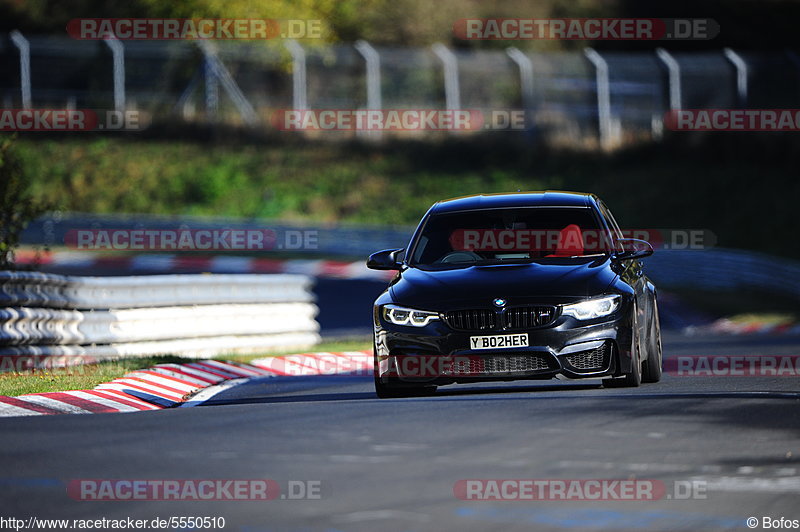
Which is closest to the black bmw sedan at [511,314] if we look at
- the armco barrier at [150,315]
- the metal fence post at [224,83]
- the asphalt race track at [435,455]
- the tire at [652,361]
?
the tire at [652,361]

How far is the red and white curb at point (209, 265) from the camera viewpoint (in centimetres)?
3681

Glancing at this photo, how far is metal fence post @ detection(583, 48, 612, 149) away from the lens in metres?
44.9

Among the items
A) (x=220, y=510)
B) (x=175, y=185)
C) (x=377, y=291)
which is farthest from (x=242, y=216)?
(x=220, y=510)

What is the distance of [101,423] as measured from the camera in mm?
9570

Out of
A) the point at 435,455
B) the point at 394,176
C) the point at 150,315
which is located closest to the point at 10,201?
the point at 150,315

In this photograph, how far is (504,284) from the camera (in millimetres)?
11320

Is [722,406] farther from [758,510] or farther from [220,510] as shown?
[220,510]

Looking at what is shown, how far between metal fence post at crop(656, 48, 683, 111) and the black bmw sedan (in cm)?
3193

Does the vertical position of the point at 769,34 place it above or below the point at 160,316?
above

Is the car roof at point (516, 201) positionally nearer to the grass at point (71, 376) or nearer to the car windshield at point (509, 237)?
the car windshield at point (509, 237)

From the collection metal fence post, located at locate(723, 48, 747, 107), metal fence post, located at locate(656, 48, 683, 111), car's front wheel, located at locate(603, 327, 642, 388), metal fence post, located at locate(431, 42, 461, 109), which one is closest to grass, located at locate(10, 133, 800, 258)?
metal fence post, located at locate(431, 42, 461, 109)

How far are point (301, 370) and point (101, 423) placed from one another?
8.06m

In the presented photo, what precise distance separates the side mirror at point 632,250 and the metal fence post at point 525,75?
32.2m

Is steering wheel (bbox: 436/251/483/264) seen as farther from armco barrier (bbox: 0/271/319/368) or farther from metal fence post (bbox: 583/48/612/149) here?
metal fence post (bbox: 583/48/612/149)
